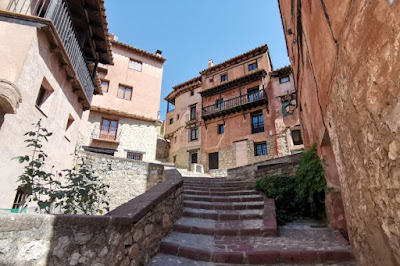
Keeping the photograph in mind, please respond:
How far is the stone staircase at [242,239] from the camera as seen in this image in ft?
8.95

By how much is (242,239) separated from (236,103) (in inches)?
605

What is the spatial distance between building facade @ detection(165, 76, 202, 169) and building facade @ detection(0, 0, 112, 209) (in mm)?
12688

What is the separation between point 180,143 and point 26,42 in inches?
672

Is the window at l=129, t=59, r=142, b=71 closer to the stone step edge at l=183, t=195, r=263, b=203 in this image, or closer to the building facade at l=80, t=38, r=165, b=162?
the building facade at l=80, t=38, r=165, b=162

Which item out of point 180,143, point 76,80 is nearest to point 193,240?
point 76,80

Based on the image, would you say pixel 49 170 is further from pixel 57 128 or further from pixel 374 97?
pixel 374 97

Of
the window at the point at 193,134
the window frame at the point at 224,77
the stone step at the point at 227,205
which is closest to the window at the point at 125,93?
the window at the point at 193,134

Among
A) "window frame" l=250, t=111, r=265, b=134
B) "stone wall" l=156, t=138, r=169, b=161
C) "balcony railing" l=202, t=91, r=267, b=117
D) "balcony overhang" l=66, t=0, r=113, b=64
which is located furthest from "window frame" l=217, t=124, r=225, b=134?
"balcony overhang" l=66, t=0, r=113, b=64

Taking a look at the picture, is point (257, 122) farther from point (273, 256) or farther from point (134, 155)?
point (273, 256)

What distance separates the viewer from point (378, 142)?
1536mm

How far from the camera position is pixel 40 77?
16.5 feet

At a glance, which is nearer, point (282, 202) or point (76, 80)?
point (282, 202)

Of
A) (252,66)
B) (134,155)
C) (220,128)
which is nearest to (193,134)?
(220,128)

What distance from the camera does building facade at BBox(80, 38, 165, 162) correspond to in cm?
1418
